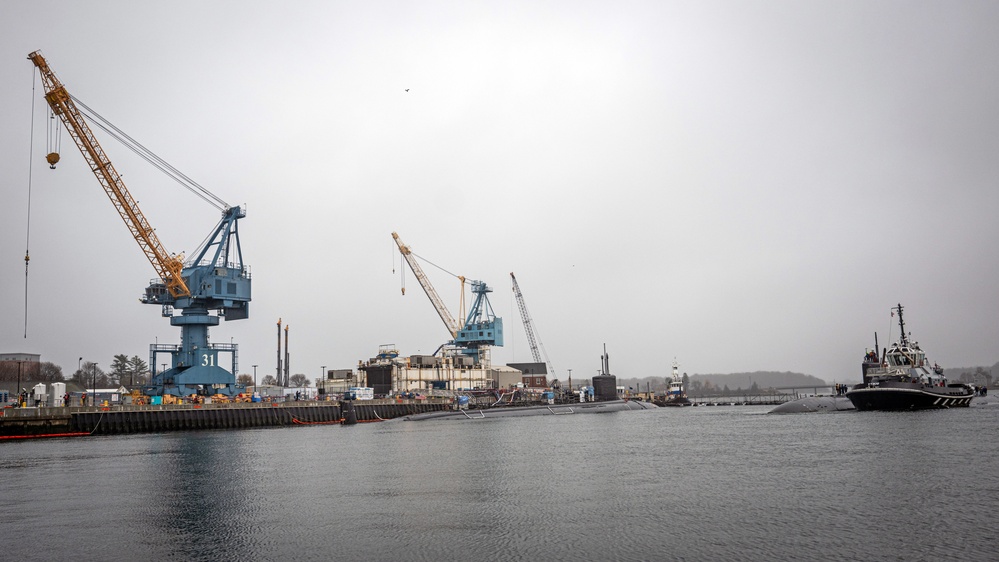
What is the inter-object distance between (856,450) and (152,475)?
1646 inches

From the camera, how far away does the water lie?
21031 mm

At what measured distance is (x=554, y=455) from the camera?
1843 inches

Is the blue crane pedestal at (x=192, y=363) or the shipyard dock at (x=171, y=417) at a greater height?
the blue crane pedestal at (x=192, y=363)

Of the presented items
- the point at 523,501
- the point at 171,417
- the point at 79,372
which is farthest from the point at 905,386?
the point at 79,372

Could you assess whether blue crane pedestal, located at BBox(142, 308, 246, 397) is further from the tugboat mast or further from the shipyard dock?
the tugboat mast

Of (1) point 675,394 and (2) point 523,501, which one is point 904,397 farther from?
(1) point 675,394

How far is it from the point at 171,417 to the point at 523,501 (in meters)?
65.7

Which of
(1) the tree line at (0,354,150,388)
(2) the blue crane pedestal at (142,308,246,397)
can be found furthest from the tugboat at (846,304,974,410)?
(1) the tree line at (0,354,150,388)

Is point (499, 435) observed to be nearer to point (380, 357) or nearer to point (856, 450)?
point (856, 450)

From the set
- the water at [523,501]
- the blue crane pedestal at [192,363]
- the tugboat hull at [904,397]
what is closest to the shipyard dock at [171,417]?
the blue crane pedestal at [192,363]

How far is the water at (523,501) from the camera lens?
2103 centimetres

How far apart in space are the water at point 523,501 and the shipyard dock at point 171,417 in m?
22.1

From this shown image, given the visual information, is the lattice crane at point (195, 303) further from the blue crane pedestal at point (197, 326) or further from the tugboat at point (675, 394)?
the tugboat at point (675, 394)

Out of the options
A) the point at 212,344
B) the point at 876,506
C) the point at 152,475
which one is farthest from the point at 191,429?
the point at 876,506
